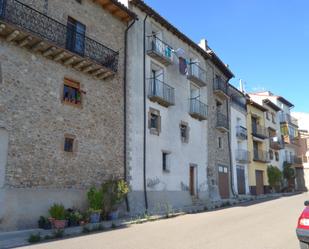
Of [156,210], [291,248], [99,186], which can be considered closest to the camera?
[291,248]

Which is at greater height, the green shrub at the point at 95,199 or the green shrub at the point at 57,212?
the green shrub at the point at 95,199

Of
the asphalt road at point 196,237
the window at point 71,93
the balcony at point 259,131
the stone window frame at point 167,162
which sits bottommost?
the asphalt road at point 196,237

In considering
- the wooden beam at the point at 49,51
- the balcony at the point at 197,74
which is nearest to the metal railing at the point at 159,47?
the balcony at the point at 197,74

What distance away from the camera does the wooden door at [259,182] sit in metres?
34.6

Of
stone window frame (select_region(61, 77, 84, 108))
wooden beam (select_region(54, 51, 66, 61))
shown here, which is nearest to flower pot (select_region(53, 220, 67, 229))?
stone window frame (select_region(61, 77, 84, 108))

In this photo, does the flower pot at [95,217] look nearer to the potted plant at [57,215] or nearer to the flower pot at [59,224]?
the potted plant at [57,215]

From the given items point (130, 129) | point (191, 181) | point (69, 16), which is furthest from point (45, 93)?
point (191, 181)

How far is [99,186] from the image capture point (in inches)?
591

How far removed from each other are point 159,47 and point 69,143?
927 centimetres

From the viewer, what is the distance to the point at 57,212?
12.3 metres

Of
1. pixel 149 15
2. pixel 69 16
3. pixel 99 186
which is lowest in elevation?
pixel 99 186

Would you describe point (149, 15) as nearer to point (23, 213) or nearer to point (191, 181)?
point (191, 181)

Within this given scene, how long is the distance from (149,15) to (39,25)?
853 centimetres

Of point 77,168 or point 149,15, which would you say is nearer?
point 77,168
